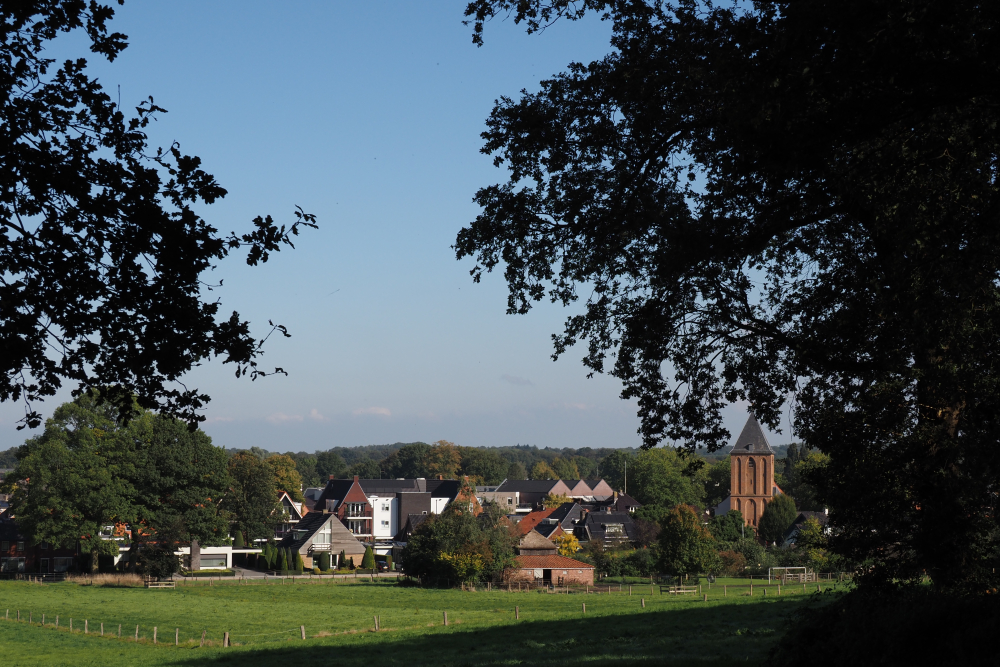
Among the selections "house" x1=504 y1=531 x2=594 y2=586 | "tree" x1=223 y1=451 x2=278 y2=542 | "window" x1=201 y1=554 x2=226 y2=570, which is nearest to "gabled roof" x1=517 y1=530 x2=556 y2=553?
"house" x1=504 y1=531 x2=594 y2=586

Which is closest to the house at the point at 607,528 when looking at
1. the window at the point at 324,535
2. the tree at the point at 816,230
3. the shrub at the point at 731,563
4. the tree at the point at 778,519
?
the shrub at the point at 731,563

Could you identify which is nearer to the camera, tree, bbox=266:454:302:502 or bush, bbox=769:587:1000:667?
bush, bbox=769:587:1000:667

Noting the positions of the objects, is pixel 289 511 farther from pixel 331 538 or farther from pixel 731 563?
pixel 731 563

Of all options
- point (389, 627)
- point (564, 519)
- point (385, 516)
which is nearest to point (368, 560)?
point (564, 519)

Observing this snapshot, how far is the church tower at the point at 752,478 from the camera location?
9800 centimetres

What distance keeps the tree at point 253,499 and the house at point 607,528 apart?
104 ft

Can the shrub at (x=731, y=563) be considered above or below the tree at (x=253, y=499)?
below

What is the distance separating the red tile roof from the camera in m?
64.0

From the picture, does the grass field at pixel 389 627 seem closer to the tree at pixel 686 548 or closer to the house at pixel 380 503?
the tree at pixel 686 548

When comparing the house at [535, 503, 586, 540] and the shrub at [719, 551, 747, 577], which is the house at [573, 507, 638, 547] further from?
the shrub at [719, 551, 747, 577]

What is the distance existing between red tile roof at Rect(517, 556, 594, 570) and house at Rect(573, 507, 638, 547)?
16067 mm

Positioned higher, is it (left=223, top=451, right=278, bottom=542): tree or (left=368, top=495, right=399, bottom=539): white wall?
(left=223, top=451, right=278, bottom=542): tree

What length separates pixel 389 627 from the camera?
3794 cm

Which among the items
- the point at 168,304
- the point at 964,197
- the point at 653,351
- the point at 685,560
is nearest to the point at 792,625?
the point at 653,351
